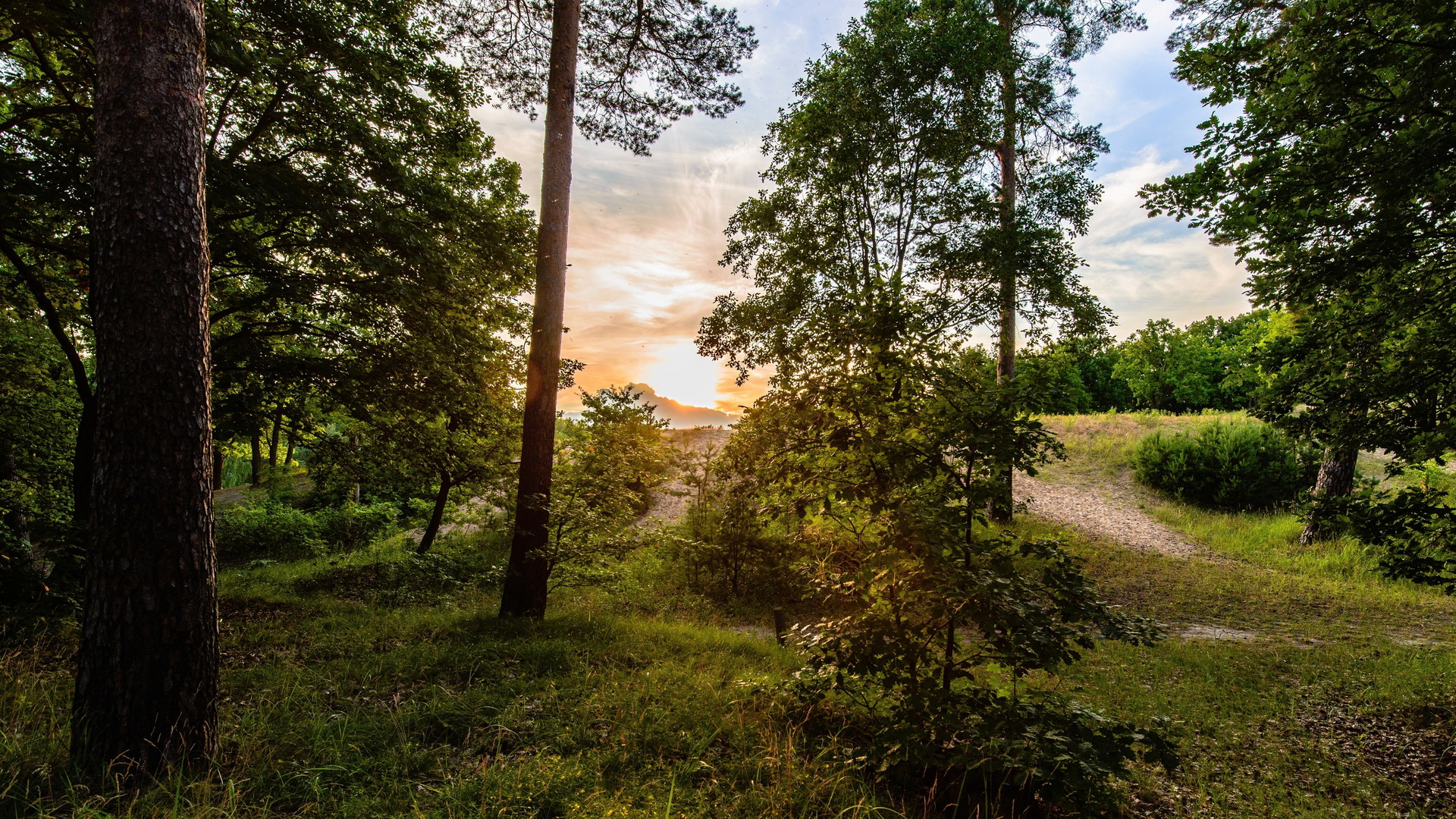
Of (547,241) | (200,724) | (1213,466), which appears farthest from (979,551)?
(1213,466)

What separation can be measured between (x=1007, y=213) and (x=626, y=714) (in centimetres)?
1286

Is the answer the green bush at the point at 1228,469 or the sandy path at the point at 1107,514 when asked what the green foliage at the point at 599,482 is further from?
the green bush at the point at 1228,469

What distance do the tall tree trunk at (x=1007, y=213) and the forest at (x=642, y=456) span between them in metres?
0.25

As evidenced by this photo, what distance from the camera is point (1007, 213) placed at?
11922mm

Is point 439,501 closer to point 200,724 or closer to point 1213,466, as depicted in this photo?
point 200,724

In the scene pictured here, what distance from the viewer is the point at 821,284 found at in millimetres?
13039

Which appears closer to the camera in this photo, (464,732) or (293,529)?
(464,732)

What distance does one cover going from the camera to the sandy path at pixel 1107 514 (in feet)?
45.8

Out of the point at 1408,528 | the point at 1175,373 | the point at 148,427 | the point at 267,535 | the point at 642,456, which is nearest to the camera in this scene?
the point at 148,427

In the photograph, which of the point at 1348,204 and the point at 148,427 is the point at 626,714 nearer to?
the point at 148,427

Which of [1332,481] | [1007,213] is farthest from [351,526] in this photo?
[1332,481]

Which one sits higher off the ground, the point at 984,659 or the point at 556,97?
the point at 556,97

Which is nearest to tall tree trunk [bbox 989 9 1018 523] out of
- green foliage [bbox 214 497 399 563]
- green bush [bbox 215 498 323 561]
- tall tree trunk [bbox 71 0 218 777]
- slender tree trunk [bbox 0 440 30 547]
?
tall tree trunk [bbox 71 0 218 777]

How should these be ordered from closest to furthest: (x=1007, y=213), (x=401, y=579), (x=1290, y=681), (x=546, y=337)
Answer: (x=1290, y=681)
(x=546, y=337)
(x=401, y=579)
(x=1007, y=213)
